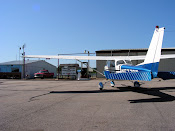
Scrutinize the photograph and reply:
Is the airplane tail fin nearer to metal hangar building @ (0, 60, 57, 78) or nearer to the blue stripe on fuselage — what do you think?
the blue stripe on fuselage

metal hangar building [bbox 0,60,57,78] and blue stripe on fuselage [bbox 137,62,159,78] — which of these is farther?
metal hangar building [bbox 0,60,57,78]

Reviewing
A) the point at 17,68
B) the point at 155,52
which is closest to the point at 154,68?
the point at 155,52

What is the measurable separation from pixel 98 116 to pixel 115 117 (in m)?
→ 0.51

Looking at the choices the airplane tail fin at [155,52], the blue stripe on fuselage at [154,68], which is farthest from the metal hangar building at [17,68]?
the blue stripe on fuselage at [154,68]

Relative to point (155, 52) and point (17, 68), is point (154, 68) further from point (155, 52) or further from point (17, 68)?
point (17, 68)

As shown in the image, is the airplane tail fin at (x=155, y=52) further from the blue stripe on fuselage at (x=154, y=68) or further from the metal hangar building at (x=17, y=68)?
the metal hangar building at (x=17, y=68)

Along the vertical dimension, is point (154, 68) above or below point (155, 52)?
below

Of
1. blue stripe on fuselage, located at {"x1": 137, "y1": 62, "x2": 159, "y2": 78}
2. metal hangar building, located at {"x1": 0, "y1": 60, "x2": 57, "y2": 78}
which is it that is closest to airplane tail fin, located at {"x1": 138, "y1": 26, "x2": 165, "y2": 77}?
blue stripe on fuselage, located at {"x1": 137, "y1": 62, "x2": 159, "y2": 78}

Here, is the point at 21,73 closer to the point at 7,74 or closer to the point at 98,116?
the point at 7,74

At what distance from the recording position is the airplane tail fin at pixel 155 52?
26.1 feet

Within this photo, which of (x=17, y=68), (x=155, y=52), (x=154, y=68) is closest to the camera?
(x=154, y=68)

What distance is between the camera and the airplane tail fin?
795cm

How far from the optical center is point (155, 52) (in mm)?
8188

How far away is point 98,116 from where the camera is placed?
179 inches
